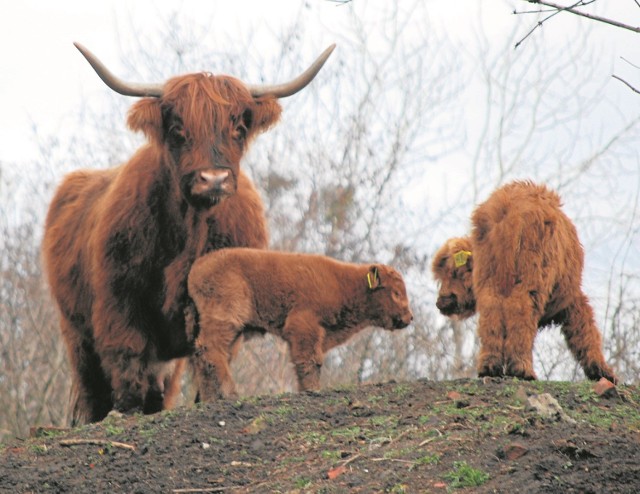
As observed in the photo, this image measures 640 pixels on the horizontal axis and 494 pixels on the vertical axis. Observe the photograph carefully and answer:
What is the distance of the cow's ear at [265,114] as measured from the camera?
8.95 m

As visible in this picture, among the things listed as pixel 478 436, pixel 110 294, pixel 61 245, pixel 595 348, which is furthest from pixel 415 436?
pixel 61 245

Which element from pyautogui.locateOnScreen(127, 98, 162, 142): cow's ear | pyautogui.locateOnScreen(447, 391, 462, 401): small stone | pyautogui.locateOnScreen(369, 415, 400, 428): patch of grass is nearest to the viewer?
pyautogui.locateOnScreen(369, 415, 400, 428): patch of grass

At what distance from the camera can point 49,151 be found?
58.4 feet

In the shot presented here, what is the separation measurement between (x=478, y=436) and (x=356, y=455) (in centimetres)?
66

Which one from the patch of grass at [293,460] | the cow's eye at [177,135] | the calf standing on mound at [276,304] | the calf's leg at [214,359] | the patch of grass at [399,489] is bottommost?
the patch of grass at [399,489]

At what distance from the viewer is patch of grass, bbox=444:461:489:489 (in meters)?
5.36

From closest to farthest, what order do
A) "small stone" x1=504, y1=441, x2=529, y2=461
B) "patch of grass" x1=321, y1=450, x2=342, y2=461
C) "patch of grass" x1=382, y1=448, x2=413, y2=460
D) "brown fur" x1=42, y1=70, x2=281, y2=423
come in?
"small stone" x1=504, y1=441, x2=529, y2=461 < "patch of grass" x1=382, y1=448, x2=413, y2=460 < "patch of grass" x1=321, y1=450, x2=342, y2=461 < "brown fur" x1=42, y1=70, x2=281, y2=423

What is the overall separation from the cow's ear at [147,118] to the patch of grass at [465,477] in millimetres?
4216

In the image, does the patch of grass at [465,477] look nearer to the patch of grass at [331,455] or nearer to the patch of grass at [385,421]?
the patch of grass at [331,455]

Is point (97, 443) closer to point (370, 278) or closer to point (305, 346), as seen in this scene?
point (305, 346)

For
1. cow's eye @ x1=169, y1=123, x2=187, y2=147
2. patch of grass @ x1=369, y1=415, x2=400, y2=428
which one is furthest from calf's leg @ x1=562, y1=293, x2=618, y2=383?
cow's eye @ x1=169, y1=123, x2=187, y2=147

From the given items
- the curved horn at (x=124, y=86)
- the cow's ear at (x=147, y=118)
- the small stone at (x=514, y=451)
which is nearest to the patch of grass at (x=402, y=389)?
the small stone at (x=514, y=451)

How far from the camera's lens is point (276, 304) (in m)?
8.19

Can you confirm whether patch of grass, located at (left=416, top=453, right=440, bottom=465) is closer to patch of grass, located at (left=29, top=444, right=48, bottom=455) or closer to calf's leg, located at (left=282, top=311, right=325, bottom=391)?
calf's leg, located at (left=282, top=311, right=325, bottom=391)
